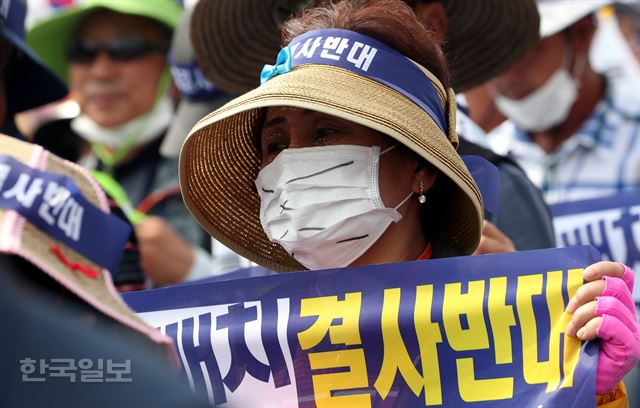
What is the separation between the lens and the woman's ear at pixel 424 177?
3.62m

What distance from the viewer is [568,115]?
661 cm

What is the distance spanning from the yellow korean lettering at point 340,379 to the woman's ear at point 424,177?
53 centimetres

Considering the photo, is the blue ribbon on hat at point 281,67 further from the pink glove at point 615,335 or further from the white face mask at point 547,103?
the white face mask at point 547,103

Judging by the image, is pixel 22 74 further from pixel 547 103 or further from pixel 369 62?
pixel 547 103

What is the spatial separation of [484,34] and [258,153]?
3.80 feet

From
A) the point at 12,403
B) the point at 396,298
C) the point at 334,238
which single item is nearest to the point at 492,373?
the point at 396,298

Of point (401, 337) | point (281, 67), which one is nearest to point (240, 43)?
point (281, 67)

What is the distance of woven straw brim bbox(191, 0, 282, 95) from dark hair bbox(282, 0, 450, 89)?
0.88m

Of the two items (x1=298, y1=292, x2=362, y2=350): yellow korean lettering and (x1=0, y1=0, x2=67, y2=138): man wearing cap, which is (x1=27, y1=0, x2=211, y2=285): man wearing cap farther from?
(x1=298, y1=292, x2=362, y2=350): yellow korean lettering

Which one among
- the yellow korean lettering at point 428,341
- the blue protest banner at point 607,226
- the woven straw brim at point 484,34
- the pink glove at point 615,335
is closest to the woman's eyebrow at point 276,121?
the yellow korean lettering at point 428,341

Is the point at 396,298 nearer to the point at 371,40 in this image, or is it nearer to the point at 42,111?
the point at 371,40

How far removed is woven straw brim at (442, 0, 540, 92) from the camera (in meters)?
4.62

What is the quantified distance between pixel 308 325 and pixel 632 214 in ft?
5.77

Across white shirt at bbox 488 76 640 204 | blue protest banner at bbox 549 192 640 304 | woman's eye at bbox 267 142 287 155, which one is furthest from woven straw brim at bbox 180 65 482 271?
white shirt at bbox 488 76 640 204
